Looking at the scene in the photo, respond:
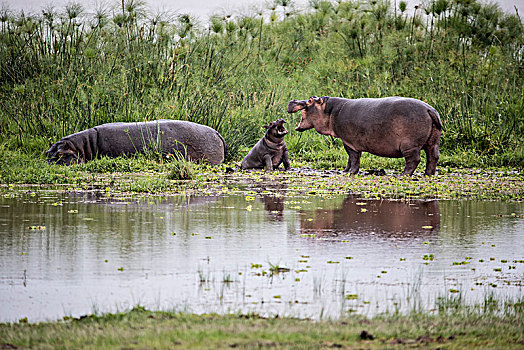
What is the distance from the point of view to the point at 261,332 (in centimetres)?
320

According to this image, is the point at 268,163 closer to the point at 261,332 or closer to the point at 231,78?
the point at 231,78

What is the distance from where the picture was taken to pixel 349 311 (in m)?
3.77

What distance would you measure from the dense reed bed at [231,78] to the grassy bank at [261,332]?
11.3 metres

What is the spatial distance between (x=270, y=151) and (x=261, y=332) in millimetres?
10314

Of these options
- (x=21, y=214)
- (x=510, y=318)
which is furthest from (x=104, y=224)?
(x=510, y=318)

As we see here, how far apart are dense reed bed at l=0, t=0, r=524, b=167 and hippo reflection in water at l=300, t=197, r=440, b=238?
683cm

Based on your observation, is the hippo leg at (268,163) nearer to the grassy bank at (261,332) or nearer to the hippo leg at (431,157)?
the hippo leg at (431,157)

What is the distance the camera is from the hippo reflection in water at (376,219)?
642 centimetres

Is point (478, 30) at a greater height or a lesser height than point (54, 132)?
greater

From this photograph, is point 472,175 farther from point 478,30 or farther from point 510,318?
point 478,30

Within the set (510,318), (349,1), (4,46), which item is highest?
(349,1)

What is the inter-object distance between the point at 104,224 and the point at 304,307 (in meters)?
3.27

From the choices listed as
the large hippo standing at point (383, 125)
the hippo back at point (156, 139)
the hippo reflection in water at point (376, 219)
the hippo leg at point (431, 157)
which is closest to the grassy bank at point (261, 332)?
the hippo reflection in water at point (376, 219)

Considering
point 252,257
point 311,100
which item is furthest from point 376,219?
point 311,100
